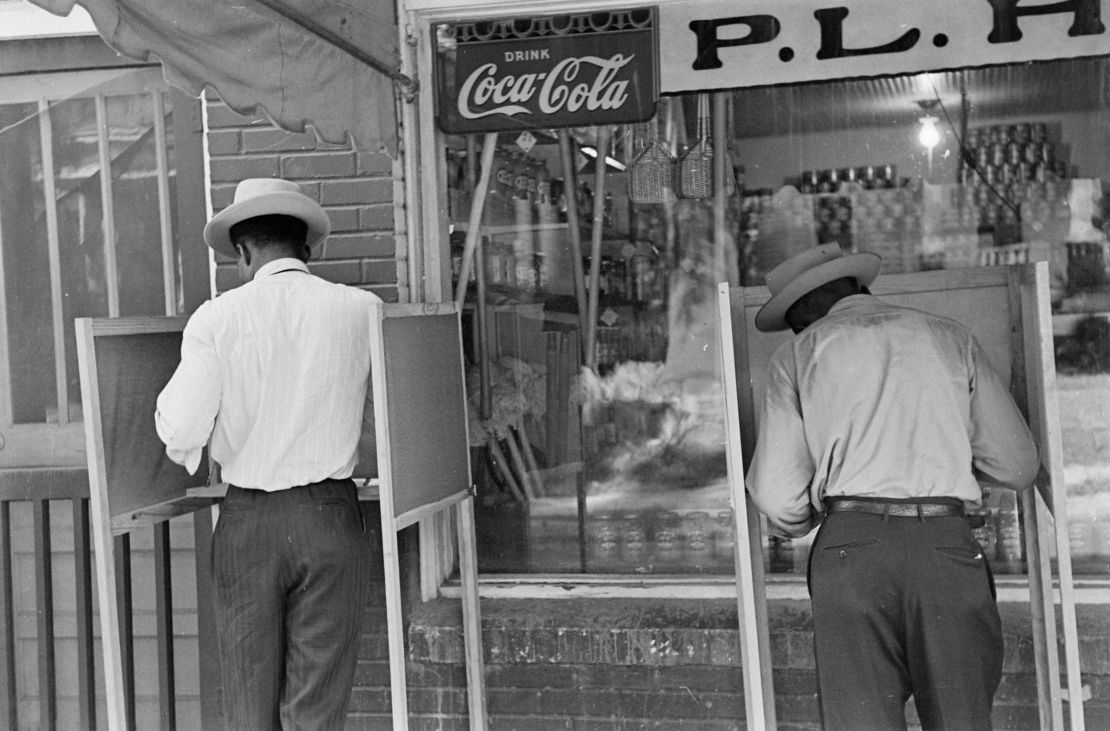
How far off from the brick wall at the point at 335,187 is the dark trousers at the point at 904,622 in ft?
6.54

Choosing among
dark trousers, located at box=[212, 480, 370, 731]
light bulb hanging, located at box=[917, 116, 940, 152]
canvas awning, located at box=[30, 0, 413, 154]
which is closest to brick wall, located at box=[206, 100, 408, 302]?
canvas awning, located at box=[30, 0, 413, 154]

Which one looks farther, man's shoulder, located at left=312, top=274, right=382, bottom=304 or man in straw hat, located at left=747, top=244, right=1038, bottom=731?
man's shoulder, located at left=312, top=274, right=382, bottom=304

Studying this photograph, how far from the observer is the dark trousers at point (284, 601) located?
3.67 m

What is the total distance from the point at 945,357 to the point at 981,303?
2.25ft


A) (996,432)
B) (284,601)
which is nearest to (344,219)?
(284,601)

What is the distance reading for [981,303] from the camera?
4.15 meters

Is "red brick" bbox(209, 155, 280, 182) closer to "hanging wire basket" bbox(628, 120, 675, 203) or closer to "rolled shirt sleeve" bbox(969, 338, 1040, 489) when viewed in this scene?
"hanging wire basket" bbox(628, 120, 675, 203)

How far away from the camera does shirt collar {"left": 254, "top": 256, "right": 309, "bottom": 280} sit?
12.4 ft

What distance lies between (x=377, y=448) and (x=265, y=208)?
0.83m

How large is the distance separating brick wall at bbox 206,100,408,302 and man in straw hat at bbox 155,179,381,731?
36.4 inches

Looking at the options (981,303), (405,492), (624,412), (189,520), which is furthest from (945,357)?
(189,520)

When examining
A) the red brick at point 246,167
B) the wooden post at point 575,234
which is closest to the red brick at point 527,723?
the wooden post at point 575,234

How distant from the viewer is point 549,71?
16.1 feet

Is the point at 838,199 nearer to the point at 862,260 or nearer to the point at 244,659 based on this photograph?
the point at 862,260
